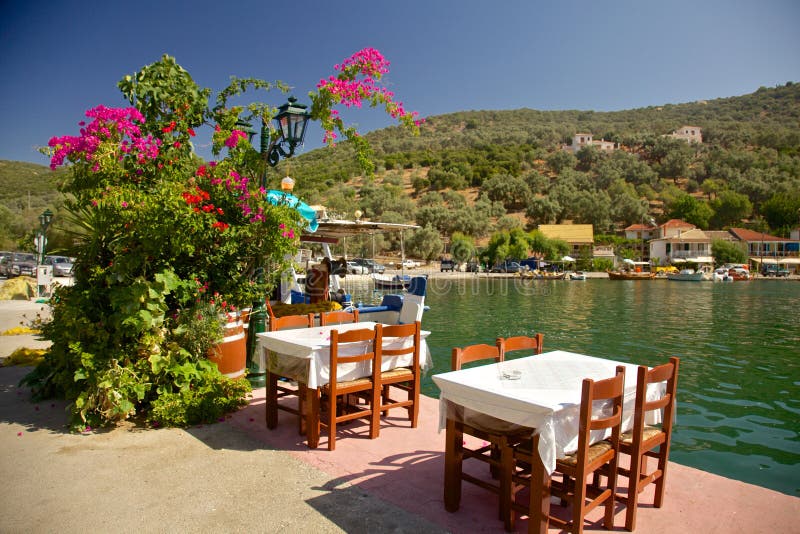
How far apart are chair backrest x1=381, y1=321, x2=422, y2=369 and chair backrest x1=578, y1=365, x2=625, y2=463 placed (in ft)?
6.20

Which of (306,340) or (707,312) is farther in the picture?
(707,312)

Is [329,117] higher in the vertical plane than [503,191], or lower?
lower

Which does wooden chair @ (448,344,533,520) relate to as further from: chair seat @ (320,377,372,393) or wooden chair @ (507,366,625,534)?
chair seat @ (320,377,372,393)

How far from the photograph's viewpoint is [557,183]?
8606 cm

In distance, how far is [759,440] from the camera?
595 cm

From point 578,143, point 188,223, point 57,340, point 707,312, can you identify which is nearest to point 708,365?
point 188,223

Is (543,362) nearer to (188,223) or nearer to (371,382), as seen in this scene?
(371,382)

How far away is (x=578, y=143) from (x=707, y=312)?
103141 millimetres

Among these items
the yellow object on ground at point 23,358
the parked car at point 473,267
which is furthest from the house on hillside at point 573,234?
the yellow object on ground at point 23,358

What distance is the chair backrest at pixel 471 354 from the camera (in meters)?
3.13

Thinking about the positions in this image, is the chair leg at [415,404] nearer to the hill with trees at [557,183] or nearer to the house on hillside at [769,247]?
the hill with trees at [557,183]

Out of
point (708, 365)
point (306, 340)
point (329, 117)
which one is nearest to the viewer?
point (306, 340)

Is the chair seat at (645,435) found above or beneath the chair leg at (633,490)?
above

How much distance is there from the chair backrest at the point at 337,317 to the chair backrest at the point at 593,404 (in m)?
3.06
